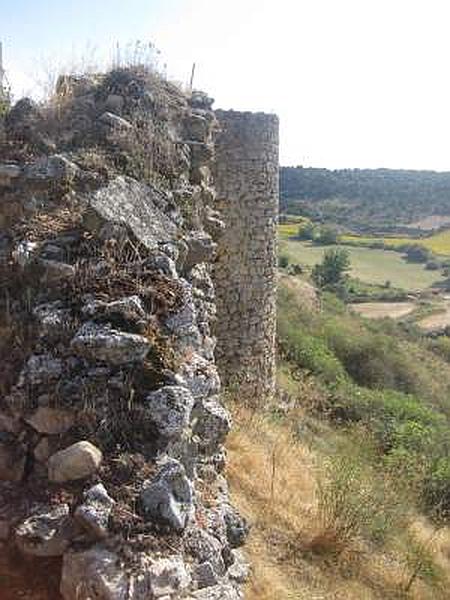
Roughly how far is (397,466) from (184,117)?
5.35 m

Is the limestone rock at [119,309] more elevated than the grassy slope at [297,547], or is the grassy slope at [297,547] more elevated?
the limestone rock at [119,309]

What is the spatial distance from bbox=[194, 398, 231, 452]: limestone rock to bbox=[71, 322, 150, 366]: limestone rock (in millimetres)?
674

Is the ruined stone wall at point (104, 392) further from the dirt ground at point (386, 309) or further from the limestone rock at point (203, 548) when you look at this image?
the dirt ground at point (386, 309)

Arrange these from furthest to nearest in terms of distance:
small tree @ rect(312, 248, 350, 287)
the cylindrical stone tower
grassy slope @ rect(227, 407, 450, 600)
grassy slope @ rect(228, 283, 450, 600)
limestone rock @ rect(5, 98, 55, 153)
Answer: small tree @ rect(312, 248, 350, 287) → the cylindrical stone tower → limestone rock @ rect(5, 98, 55, 153) → grassy slope @ rect(228, 283, 450, 600) → grassy slope @ rect(227, 407, 450, 600)

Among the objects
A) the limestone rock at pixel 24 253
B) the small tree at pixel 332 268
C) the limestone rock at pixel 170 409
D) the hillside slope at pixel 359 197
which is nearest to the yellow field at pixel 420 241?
the hillside slope at pixel 359 197

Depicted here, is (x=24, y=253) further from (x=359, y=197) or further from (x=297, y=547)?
(x=359, y=197)

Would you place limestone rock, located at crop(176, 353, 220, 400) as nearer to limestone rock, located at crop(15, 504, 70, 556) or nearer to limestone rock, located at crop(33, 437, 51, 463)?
limestone rock, located at crop(33, 437, 51, 463)

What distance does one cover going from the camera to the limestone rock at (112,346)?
4129 millimetres

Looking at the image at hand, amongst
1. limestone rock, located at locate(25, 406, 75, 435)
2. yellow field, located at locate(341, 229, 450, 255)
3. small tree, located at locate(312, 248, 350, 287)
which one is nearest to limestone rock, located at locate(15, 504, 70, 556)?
limestone rock, located at locate(25, 406, 75, 435)

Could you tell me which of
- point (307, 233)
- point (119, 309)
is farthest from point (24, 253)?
point (307, 233)

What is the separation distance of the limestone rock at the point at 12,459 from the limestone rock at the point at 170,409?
2.54ft

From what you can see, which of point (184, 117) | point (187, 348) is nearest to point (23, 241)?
point (187, 348)

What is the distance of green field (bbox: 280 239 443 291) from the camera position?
162 feet

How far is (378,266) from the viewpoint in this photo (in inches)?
2135
